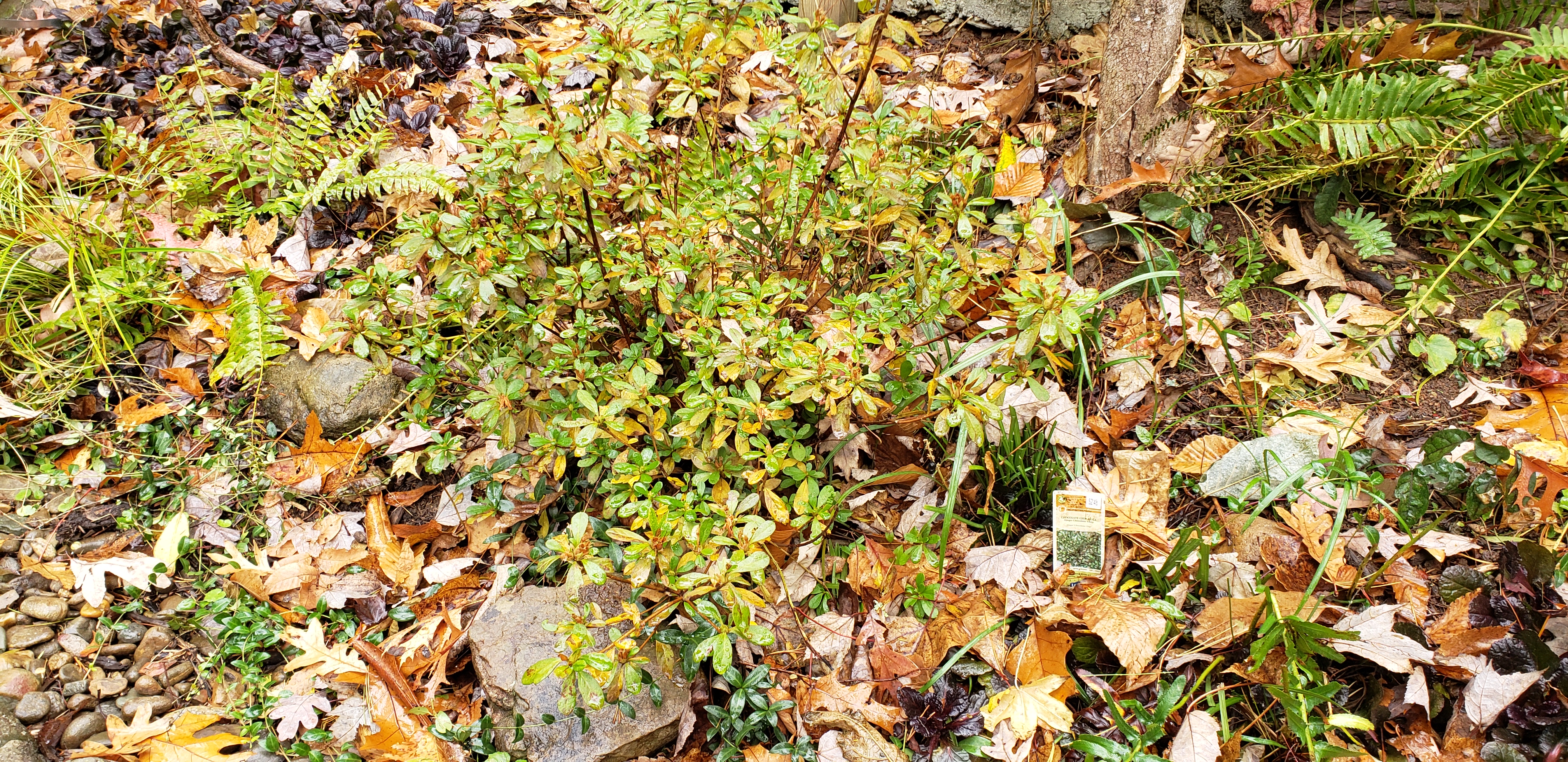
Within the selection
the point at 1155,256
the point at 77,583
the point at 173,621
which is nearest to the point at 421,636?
the point at 173,621

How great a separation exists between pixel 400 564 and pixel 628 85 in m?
1.52

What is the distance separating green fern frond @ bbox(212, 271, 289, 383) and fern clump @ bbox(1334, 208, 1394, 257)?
338 cm

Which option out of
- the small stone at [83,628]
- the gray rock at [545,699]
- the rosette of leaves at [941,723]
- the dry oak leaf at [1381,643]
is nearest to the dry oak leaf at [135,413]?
the small stone at [83,628]

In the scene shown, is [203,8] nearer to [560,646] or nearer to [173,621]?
[173,621]

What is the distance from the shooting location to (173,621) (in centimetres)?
235

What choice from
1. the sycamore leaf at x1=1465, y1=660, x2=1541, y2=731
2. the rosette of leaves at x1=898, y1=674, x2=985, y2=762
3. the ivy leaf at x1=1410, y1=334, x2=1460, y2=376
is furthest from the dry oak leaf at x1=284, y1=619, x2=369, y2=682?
the ivy leaf at x1=1410, y1=334, x2=1460, y2=376

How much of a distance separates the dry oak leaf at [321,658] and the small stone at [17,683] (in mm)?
601

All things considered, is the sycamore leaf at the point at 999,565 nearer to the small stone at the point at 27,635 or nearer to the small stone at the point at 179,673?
the small stone at the point at 179,673

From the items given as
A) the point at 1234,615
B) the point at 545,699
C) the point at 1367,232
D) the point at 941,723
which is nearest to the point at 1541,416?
the point at 1367,232

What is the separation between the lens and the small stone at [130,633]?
233 centimetres

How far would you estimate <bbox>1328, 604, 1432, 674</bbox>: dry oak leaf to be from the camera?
1.84m

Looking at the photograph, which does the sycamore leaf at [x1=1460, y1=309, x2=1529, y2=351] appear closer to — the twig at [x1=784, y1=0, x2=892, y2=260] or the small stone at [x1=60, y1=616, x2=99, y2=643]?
the twig at [x1=784, y1=0, x2=892, y2=260]

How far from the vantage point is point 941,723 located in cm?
193

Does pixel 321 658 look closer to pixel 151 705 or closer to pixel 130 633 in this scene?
pixel 151 705
